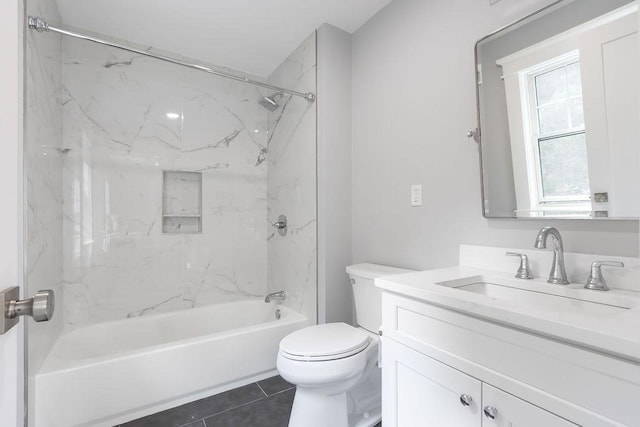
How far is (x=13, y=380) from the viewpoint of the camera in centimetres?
55

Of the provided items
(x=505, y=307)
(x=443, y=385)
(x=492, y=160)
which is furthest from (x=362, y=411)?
(x=492, y=160)

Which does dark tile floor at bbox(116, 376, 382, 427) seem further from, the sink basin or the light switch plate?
the light switch plate

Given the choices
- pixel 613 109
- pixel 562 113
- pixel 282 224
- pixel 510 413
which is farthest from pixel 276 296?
pixel 613 109

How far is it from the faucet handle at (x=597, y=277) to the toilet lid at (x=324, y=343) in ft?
3.01

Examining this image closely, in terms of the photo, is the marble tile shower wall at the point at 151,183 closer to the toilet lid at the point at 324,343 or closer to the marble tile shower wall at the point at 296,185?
the marble tile shower wall at the point at 296,185

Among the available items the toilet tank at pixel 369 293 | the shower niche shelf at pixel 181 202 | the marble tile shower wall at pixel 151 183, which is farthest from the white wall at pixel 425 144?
the shower niche shelf at pixel 181 202

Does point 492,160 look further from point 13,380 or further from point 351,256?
point 13,380

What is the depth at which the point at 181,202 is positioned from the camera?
2422 mm

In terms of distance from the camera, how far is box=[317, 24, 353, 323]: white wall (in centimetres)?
198

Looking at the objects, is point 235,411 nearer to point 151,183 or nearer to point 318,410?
point 318,410

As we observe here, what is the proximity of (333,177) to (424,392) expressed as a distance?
136 centimetres

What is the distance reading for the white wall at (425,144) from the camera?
1255 millimetres

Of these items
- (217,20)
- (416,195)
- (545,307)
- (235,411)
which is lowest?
(235,411)

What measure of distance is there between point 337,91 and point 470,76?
91cm
